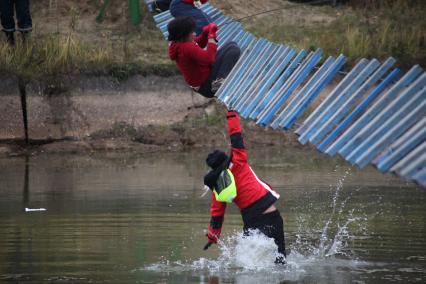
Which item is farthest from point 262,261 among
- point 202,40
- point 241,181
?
point 202,40

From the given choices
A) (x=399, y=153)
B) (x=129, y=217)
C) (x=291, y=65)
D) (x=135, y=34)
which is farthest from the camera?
(x=135, y=34)

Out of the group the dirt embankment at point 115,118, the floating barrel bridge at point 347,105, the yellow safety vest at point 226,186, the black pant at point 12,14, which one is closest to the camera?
the floating barrel bridge at point 347,105

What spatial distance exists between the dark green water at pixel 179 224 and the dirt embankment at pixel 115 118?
1554mm

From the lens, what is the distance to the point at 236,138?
11.2 m

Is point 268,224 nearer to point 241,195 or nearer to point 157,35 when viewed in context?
point 241,195

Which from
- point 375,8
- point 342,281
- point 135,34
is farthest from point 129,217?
point 375,8

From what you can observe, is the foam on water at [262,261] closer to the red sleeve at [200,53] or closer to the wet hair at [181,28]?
the red sleeve at [200,53]

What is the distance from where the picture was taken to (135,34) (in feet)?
82.9

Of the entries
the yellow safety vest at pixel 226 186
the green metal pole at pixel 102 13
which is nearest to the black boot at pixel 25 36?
the green metal pole at pixel 102 13

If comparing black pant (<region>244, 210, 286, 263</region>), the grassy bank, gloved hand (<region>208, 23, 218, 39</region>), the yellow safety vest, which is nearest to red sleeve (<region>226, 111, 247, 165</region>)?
the yellow safety vest

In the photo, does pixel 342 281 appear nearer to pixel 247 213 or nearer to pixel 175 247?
pixel 247 213

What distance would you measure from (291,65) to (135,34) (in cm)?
1342

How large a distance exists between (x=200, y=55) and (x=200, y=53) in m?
Answer: 0.02

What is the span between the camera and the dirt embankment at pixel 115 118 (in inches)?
864
